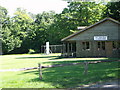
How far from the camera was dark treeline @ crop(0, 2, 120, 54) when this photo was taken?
30.3 metres

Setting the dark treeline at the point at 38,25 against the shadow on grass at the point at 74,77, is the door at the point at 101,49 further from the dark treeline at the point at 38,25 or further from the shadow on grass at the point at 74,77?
the shadow on grass at the point at 74,77

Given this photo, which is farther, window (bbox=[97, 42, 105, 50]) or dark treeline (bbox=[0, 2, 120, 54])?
dark treeline (bbox=[0, 2, 120, 54])

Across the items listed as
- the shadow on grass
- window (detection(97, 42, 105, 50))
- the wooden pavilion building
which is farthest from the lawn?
window (detection(97, 42, 105, 50))

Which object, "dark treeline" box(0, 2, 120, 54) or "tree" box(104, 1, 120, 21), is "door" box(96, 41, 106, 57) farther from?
"dark treeline" box(0, 2, 120, 54)

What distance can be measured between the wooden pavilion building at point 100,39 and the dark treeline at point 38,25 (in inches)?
346

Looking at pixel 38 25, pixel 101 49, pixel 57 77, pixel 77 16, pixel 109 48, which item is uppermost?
pixel 38 25

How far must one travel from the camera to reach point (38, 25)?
42844 millimetres

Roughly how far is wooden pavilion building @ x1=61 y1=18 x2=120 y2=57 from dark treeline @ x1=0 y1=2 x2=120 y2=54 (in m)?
8.78

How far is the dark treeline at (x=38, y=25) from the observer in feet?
99.6

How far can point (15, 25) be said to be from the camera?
42.1 metres

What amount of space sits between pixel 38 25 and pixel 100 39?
81.0ft

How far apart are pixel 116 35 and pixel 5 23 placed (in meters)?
29.8

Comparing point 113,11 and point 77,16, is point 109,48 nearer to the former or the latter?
point 113,11

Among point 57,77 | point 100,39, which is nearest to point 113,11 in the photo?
point 100,39
